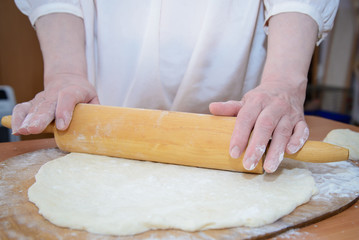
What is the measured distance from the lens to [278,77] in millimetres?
1255

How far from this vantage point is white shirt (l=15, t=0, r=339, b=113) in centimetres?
157

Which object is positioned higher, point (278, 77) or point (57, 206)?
point (278, 77)

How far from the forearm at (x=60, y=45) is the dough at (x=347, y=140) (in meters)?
1.32

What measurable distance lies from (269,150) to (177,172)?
35 centimetres

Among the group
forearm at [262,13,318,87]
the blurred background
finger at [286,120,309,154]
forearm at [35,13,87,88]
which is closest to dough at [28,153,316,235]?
finger at [286,120,309,154]

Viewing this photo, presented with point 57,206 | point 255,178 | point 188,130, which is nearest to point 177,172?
point 188,130

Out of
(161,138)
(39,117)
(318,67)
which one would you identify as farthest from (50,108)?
(318,67)

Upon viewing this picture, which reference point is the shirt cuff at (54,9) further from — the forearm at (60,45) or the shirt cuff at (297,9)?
the shirt cuff at (297,9)

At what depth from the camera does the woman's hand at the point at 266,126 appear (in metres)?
0.99

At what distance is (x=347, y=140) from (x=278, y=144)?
658mm

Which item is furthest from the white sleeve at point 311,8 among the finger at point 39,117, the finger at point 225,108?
the finger at point 39,117

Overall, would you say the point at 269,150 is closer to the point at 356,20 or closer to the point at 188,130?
the point at 188,130

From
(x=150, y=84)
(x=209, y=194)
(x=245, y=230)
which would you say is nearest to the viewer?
(x=245, y=230)

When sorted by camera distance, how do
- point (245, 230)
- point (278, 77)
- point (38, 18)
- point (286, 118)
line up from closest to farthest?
point (245, 230) → point (286, 118) → point (278, 77) → point (38, 18)
